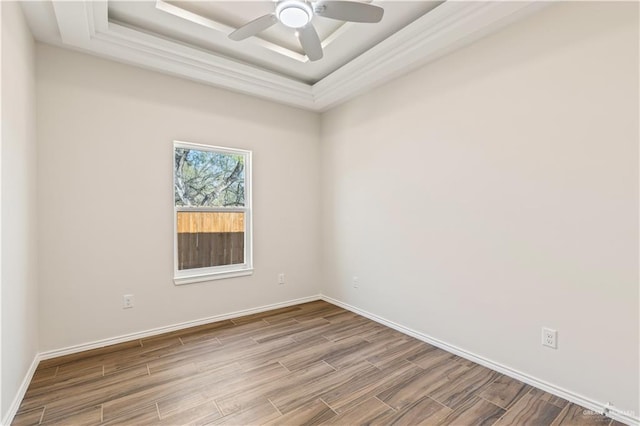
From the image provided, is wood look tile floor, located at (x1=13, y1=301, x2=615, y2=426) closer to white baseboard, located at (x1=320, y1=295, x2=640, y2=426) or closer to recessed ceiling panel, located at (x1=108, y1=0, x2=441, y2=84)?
white baseboard, located at (x1=320, y1=295, x2=640, y2=426)

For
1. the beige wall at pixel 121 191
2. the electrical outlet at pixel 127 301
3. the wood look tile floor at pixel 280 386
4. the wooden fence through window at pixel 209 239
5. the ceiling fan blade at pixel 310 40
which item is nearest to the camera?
the wood look tile floor at pixel 280 386

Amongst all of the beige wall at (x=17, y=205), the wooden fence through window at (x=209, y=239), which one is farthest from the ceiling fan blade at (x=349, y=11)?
the wooden fence through window at (x=209, y=239)

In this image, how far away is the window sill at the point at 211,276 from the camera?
10.4ft

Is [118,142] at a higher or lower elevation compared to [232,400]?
higher

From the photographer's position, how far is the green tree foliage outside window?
324 cm

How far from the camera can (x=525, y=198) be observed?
217 cm

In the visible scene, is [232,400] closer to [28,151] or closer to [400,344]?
[400,344]

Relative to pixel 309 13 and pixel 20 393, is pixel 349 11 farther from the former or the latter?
pixel 20 393

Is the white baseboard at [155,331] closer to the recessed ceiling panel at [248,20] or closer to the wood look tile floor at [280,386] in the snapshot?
the wood look tile floor at [280,386]

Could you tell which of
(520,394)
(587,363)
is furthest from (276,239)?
(587,363)

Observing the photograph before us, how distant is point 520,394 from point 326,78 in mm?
3347

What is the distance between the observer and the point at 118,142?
2.80 metres

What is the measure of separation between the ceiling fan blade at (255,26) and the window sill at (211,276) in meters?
2.35

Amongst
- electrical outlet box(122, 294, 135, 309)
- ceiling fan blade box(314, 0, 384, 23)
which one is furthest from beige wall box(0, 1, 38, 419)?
ceiling fan blade box(314, 0, 384, 23)
